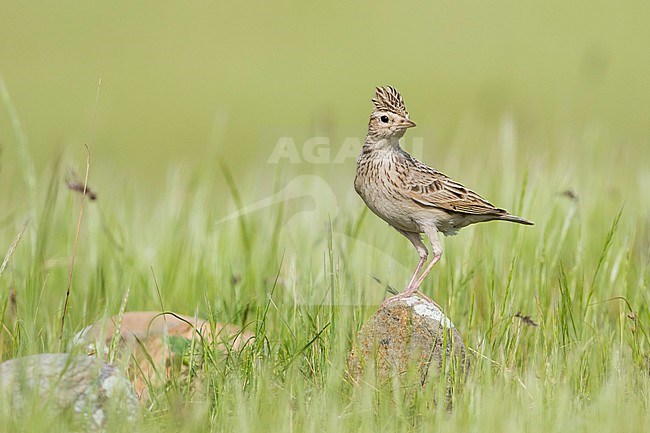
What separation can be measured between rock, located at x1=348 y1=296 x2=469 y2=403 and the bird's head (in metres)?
0.96

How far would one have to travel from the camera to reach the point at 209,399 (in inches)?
196

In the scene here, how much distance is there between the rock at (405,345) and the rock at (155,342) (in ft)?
2.02

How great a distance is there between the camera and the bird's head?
575cm

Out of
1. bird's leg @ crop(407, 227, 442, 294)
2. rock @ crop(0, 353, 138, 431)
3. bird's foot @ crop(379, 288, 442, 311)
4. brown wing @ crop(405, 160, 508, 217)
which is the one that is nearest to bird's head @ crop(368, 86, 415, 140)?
brown wing @ crop(405, 160, 508, 217)

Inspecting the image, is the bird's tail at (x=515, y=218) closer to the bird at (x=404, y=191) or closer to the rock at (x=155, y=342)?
the bird at (x=404, y=191)

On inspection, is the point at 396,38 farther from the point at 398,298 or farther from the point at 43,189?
the point at 398,298

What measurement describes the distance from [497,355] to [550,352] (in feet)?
1.06

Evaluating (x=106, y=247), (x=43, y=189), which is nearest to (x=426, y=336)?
(x=106, y=247)

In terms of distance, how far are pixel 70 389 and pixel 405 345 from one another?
1715 mm

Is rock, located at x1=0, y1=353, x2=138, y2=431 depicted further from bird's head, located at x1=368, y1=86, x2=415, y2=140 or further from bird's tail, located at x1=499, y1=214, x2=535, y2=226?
bird's tail, located at x1=499, y1=214, x2=535, y2=226

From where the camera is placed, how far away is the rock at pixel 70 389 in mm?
4641

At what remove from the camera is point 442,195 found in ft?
18.8

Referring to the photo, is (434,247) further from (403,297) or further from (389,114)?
(389,114)

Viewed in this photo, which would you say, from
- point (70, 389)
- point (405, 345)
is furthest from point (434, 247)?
point (70, 389)
